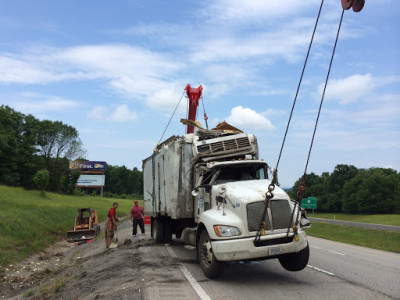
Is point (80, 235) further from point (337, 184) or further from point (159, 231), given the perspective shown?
point (337, 184)

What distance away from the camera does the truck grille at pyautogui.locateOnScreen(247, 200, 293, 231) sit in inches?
277

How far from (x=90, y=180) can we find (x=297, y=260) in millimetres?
81881

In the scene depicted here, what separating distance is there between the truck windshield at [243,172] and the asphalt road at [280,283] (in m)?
2.15

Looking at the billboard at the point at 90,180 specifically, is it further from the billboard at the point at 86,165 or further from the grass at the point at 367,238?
the grass at the point at 367,238

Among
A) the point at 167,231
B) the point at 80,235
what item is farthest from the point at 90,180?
the point at 167,231

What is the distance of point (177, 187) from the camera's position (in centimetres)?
1028

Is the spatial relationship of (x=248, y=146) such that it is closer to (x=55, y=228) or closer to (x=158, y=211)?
(x=158, y=211)

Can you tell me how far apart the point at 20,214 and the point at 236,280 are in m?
20.8

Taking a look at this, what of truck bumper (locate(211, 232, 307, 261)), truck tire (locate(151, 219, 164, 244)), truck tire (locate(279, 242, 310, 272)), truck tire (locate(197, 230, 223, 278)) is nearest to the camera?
truck bumper (locate(211, 232, 307, 261))

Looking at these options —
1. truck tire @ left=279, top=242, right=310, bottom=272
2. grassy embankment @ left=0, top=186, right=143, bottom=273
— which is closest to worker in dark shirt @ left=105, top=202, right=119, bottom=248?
grassy embankment @ left=0, top=186, right=143, bottom=273

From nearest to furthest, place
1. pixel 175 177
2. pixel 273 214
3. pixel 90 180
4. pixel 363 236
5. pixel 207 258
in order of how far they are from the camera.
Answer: pixel 273 214 → pixel 207 258 → pixel 175 177 → pixel 363 236 → pixel 90 180

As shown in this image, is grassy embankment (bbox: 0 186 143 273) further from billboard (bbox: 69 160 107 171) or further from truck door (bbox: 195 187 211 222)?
billboard (bbox: 69 160 107 171)

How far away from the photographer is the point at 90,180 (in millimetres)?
84875

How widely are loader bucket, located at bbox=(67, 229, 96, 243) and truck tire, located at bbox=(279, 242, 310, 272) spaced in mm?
17870
